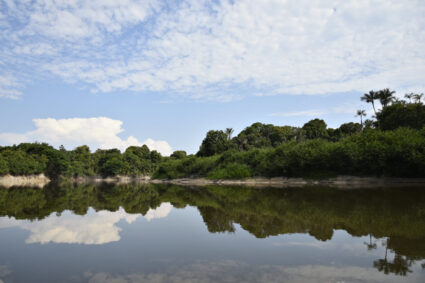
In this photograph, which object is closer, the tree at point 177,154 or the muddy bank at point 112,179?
the muddy bank at point 112,179

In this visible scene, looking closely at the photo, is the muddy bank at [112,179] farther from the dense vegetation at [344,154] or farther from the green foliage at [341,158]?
the green foliage at [341,158]

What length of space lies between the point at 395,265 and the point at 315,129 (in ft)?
282

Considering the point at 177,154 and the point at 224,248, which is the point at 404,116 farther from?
the point at 177,154

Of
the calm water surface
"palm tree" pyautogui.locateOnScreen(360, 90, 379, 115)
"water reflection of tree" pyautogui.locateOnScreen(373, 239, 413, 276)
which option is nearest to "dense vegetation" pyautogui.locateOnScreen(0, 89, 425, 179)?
"palm tree" pyautogui.locateOnScreen(360, 90, 379, 115)

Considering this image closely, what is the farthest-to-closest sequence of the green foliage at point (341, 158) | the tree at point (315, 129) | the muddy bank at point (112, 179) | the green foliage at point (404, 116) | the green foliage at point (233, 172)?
the muddy bank at point (112, 179) → the tree at point (315, 129) → the green foliage at point (233, 172) → the green foliage at point (404, 116) → the green foliage at point (341, 158)

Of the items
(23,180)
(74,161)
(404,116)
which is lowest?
(23,180)

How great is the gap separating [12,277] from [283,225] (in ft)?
26.3

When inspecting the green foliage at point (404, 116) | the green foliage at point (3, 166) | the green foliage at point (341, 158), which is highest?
the green foliage at point (404, 116)

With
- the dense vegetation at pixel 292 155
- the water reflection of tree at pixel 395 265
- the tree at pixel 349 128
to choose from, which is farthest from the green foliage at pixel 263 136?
the water reflection of tree at pixel 395 265

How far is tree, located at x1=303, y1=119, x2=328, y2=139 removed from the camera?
86.4m

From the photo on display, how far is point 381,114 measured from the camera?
57.1 meters

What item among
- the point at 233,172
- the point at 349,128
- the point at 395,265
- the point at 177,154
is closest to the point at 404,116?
the point at 233,172

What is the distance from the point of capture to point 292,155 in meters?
45.6

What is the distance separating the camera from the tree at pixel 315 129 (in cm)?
8644
